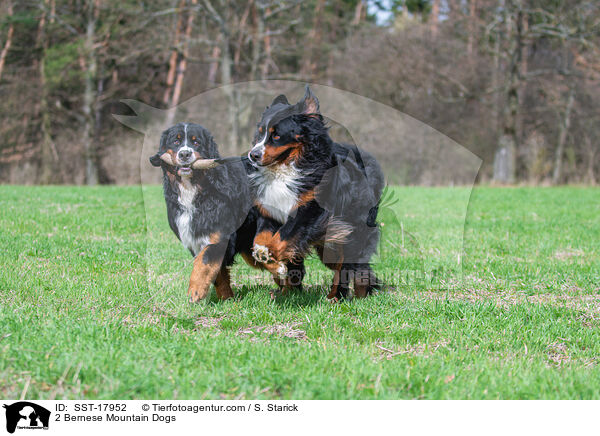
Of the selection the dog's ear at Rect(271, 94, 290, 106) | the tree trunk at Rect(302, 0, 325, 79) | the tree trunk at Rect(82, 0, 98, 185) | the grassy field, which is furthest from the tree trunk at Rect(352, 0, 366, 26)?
the dog's ear at Rect(271, 94, 290, 106)

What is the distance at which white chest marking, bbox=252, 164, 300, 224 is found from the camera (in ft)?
13.3

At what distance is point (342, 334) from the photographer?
3.99 metres

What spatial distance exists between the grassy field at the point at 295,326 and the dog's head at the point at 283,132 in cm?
115

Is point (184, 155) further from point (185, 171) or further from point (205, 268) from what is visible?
point (205, 268)

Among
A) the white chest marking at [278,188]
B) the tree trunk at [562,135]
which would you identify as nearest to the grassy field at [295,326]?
the white chest marking at [278,188]

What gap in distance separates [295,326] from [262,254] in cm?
63

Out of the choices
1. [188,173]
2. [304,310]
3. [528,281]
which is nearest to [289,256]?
[304,310]

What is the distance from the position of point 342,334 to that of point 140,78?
26426 millimetres

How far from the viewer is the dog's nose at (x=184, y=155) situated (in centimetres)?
404

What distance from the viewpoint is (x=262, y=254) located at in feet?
13.4

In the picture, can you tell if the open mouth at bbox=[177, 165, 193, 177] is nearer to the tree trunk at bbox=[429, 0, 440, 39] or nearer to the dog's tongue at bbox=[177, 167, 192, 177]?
the dog's tongue at bbox=[177, 167, 192, 177]
